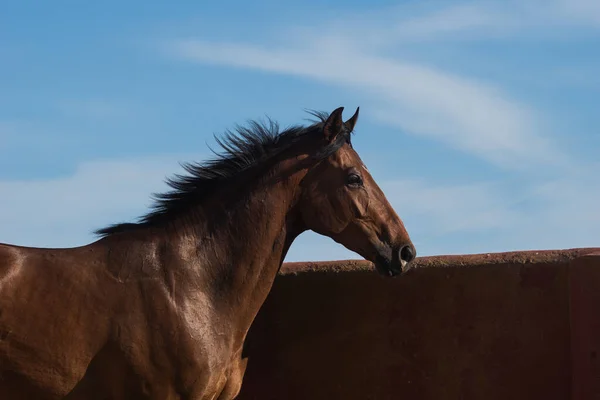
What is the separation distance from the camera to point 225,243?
6734 mm

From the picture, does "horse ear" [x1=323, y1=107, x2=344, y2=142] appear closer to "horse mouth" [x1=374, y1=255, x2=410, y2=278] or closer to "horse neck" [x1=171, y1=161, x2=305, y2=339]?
"horse neck" [x1=171, y1=161, x2=305, y2=339]

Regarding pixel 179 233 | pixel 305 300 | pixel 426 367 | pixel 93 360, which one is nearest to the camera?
pixel 93 360

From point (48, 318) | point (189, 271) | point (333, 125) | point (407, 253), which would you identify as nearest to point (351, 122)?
point (333, 125)

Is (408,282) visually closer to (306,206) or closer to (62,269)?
(306,206)

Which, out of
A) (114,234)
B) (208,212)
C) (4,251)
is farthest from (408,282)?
(4,251)

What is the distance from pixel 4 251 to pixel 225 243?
1.49 metres

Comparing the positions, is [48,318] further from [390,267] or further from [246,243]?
[390,267]

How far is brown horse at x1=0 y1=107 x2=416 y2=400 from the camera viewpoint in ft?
20.1

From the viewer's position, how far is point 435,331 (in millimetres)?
7391

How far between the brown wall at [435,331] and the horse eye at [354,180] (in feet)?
3.36

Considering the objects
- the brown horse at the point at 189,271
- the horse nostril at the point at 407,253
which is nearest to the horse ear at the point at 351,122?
the brown horse at the point at 189,271

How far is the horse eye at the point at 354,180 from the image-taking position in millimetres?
6898

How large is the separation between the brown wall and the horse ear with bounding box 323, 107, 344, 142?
1311 millimetres

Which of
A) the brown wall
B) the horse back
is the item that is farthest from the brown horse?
the brown wall
